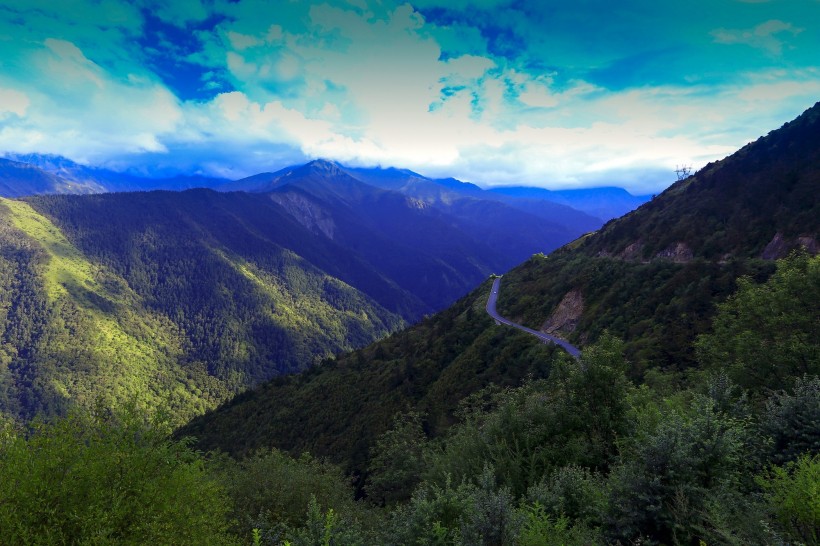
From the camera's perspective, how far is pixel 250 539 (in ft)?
86.9

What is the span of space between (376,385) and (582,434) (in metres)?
74.1

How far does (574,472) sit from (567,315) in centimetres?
6381

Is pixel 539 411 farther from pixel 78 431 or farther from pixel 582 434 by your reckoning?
pixel 78 431

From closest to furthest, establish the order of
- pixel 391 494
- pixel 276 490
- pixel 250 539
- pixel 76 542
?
pixel 76 542 → pixel 250 539 → pixel 276 490 → pixel 391 494

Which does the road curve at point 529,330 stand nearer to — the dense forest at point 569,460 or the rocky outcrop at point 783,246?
the dense forest at point 569,460

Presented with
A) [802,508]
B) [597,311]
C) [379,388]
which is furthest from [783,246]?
[379,388]

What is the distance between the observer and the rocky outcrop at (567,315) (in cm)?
7471

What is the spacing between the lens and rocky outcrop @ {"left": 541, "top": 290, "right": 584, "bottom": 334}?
7471 centimetres

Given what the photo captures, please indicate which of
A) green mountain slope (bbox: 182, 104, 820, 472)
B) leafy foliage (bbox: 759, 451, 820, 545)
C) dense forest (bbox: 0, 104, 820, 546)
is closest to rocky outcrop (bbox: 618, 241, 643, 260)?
green mountain slope (bbox: 182, 104, 820, 472)

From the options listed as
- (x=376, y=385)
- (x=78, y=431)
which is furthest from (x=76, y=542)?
(x=376, y=385)

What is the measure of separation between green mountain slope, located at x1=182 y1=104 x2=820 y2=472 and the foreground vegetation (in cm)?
1648

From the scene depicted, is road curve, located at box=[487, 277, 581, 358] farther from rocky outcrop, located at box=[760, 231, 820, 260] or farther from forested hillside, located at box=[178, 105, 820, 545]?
rocky outcrop, located at box=[760, 231, 820, 260]

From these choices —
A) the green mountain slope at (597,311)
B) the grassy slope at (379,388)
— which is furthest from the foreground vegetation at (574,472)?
the grassy slope at (379,388)

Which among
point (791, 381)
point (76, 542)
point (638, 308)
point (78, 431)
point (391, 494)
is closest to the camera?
point (76, 542)
